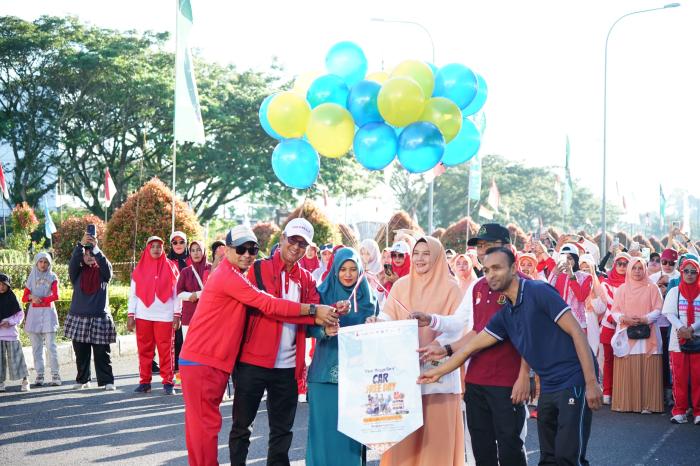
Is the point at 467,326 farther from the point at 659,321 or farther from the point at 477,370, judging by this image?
the point at 659,321

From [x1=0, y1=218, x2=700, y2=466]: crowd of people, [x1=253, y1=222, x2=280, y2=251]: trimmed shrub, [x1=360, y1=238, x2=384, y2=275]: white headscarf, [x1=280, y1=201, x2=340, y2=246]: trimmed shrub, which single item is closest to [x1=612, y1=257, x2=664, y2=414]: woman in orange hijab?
[x1=360, y1=238, x2=384, y2=275]: white headscarf

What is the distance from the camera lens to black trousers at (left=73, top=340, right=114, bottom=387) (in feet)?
37.2

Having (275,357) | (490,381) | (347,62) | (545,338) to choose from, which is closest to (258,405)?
(275,357)

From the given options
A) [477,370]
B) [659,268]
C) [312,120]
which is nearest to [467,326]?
[477,370]

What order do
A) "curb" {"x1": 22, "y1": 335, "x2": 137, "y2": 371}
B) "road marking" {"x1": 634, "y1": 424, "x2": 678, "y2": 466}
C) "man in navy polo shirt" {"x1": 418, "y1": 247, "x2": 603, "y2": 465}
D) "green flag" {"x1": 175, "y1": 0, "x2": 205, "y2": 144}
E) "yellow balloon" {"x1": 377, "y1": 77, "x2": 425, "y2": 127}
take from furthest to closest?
1. "green flag" {"x1": 175, "y1": 0, "x2": 205, "y2": 144}
2. "curb" {"x1": 22, "y1": 335, "x2": 137, "y2": 371}
3. "yellow balloon" {"x1": 377, "y1": 77, "x2": 425, "y2": 127}
4. "road marking" {"x1": 634, "y1": 424, "x2": 678, "y2": 466}
5. "man in navy polo shirt" {"x1": 418, "y1": 247, "x2": 603, "y2": 465}

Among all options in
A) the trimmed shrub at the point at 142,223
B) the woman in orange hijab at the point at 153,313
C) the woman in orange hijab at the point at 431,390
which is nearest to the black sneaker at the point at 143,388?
the woman in orange hijab at the point at 153,313

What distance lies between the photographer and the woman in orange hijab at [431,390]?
6.02m

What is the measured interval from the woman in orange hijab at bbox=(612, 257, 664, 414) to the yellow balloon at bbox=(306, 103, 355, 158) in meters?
4.18

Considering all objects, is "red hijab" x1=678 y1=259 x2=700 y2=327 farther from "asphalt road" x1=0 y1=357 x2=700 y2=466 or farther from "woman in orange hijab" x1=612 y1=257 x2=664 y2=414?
"asphalt road" x1=0 y1=357 x2=700 y2=466

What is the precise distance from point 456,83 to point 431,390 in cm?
456

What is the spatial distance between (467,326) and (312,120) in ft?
12.1

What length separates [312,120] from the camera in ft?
29.8

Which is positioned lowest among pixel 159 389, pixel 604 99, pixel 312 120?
pixel 159 389

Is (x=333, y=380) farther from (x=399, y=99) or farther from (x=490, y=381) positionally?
(x=399, y=99)
